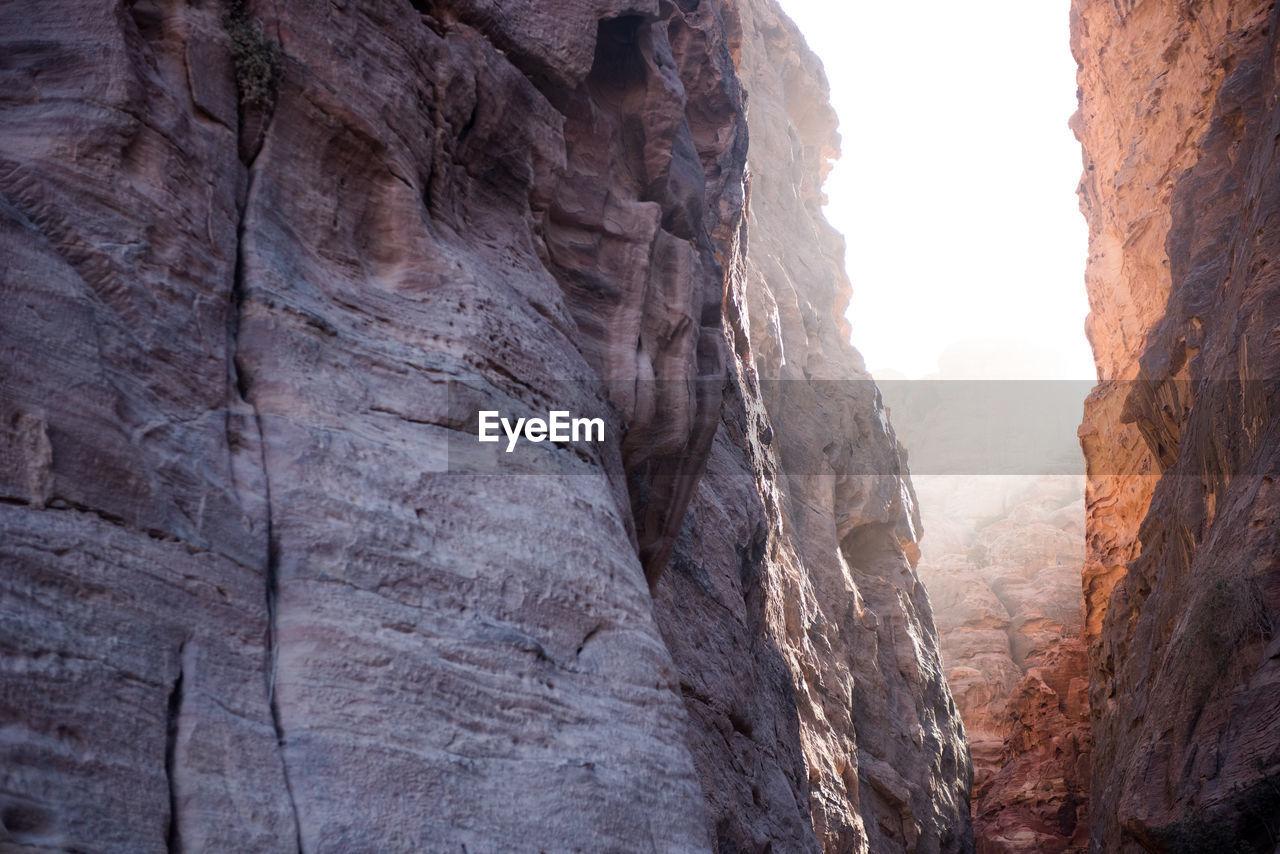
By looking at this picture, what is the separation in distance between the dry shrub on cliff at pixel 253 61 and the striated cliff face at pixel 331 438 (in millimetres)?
36

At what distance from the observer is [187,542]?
5953mm

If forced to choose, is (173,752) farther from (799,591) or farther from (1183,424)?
(1183,424)

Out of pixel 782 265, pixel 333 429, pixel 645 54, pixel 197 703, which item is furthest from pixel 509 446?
pixel 782 265

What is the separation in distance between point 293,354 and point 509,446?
1.79m

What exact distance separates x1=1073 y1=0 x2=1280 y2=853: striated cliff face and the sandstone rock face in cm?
→ 352

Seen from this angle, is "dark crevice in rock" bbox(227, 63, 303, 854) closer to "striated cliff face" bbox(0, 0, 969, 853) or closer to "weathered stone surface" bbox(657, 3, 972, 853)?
"striated cliff face" bbox(0, 0, 969, 853)

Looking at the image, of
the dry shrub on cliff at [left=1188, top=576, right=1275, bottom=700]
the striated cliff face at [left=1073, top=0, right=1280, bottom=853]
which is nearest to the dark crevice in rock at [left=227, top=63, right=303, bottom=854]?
the striated cliff face at [left=1073, top=0, right=1280, bottom=853]

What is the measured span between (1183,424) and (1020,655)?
26.3 m

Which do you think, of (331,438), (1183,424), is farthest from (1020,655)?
(331,438)

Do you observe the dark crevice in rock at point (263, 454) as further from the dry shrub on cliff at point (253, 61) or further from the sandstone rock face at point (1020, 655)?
the sandstone rock face at point (1020, 655)

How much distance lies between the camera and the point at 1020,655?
46281 mm

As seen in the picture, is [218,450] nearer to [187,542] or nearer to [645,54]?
[187,542]

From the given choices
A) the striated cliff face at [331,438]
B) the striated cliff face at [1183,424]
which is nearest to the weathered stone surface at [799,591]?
the striated cliff face at [331,438]

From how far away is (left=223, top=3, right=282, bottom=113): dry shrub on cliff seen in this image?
813 cm
